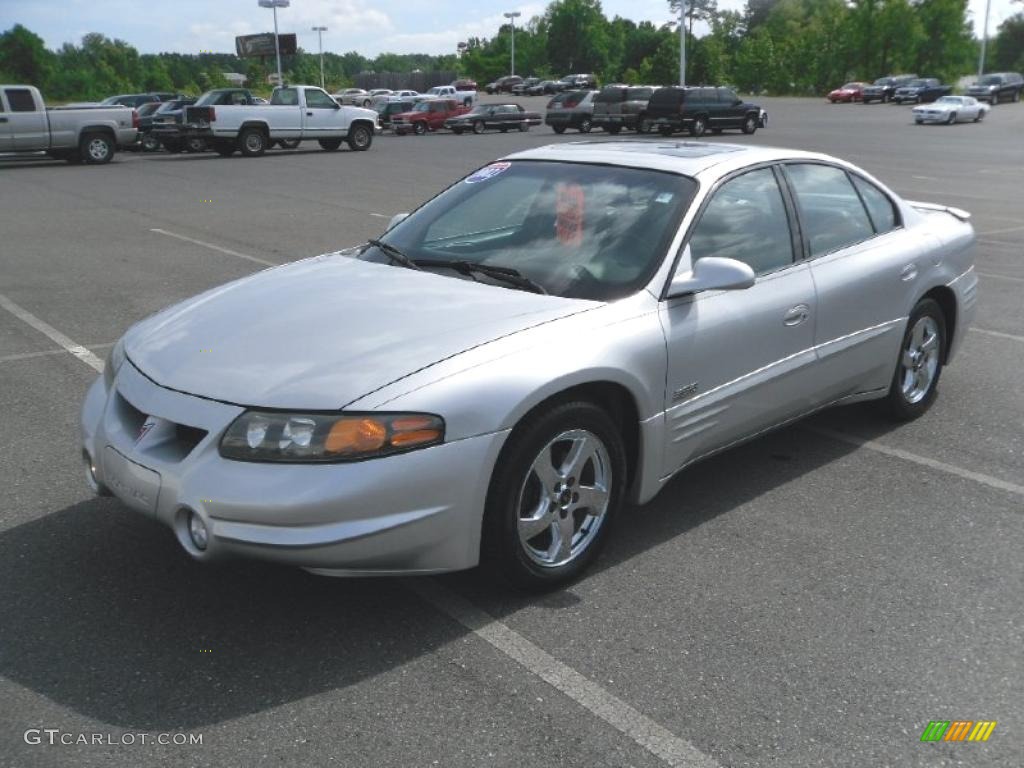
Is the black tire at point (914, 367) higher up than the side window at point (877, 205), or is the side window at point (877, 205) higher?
the side window at point (877, 205)

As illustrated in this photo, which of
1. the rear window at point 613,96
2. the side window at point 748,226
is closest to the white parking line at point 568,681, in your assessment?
the side window at point 748,226

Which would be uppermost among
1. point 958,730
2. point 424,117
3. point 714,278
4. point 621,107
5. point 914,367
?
point 621,107

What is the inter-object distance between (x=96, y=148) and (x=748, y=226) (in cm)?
2466

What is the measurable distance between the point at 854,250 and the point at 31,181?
66.5 ft

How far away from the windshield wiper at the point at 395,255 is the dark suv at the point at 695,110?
32.6 meters

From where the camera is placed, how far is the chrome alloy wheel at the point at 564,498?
141 inches

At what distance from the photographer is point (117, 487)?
3.46 metres

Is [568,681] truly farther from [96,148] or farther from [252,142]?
[252,142]

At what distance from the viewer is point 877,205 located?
5391 millimetres

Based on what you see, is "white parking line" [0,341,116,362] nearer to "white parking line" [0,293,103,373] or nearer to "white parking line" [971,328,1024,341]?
"white parking line" [0,293,103,373]

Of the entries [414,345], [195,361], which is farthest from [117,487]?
[414,345]

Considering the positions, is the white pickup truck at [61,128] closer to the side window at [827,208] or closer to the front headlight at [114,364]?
the front headlight at [114,364]

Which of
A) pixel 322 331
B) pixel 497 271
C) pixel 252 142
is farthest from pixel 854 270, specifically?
pixel 252 142

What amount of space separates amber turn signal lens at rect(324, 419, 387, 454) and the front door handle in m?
2.10
